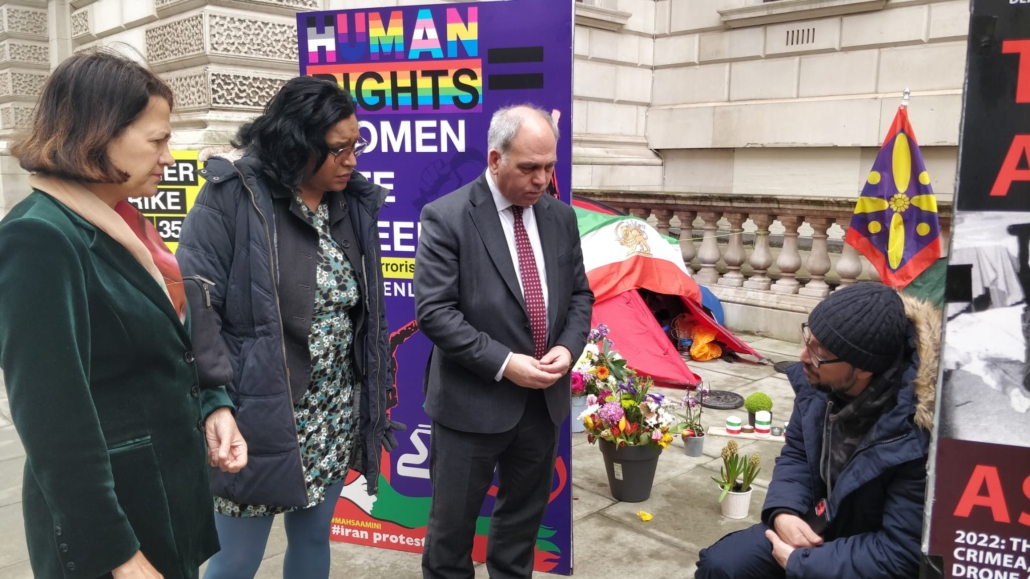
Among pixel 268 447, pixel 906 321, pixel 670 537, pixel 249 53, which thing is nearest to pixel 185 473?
pixel 268 447

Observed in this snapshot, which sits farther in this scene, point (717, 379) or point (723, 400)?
point (717, 379)

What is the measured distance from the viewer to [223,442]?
187 cm

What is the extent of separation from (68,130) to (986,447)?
1925 mm

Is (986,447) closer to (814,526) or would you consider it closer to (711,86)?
(814,526)

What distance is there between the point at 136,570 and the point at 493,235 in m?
1.47

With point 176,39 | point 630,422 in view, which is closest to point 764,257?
point 630,422

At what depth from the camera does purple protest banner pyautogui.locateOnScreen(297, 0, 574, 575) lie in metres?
2.92

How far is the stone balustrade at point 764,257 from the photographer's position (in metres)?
7.47

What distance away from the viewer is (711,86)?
12.1 m

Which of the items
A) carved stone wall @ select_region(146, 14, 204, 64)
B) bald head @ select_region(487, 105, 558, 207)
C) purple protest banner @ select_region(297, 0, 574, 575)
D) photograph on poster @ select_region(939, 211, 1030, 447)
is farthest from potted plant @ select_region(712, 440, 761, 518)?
carved stone wall @ select_region(146, 14, 204, 64)

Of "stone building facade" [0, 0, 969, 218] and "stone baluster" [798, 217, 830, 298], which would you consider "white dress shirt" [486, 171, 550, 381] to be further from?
"stone baluster" [798, 217, 830, 298]

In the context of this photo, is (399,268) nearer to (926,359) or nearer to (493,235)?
(493,235)

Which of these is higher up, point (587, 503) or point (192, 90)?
point (192, 90)

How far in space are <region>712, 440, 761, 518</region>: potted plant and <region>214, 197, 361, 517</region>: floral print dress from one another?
84.3 inches
